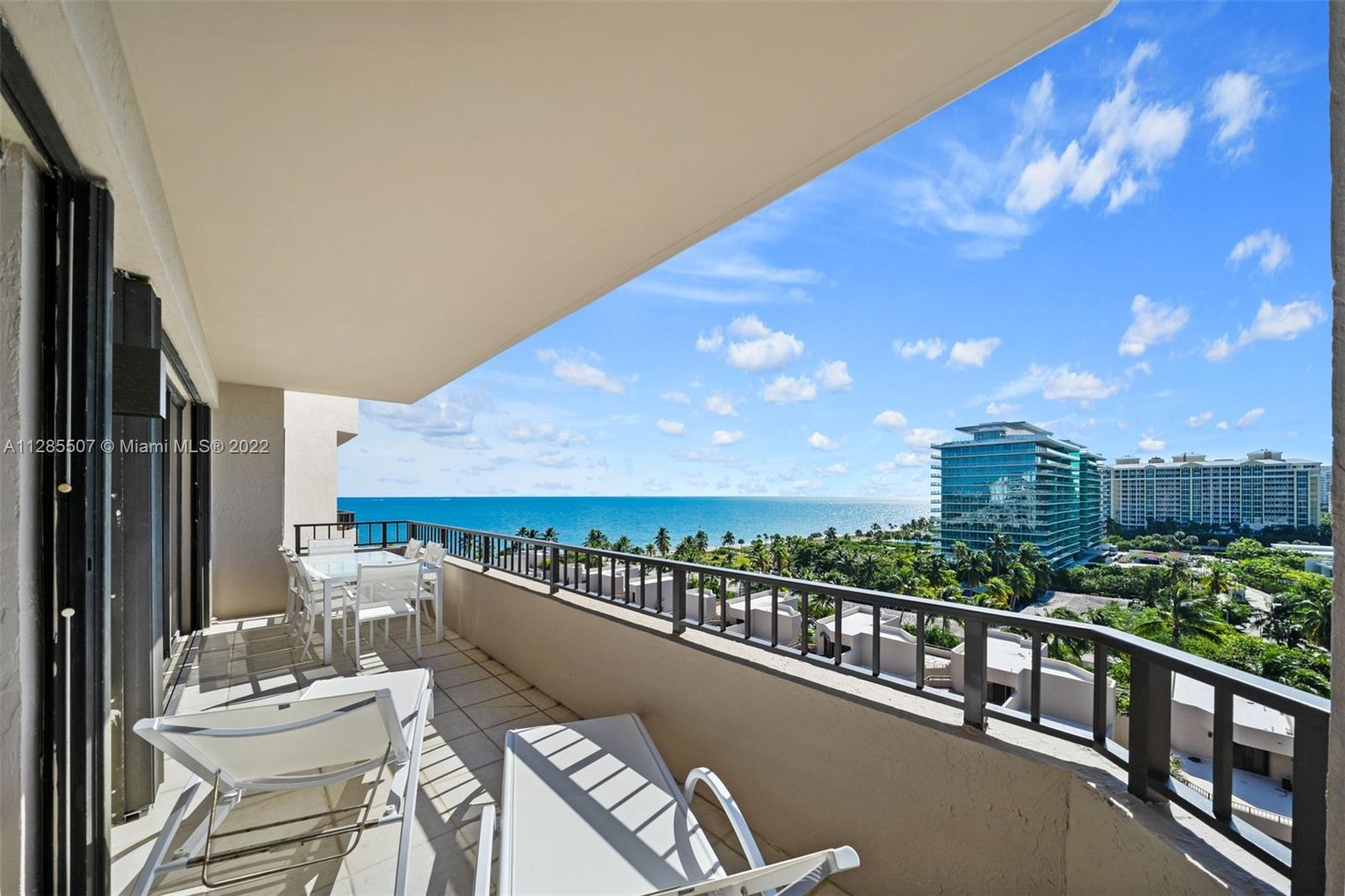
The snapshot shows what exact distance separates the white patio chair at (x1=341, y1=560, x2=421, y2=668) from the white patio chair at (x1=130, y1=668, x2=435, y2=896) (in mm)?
2137

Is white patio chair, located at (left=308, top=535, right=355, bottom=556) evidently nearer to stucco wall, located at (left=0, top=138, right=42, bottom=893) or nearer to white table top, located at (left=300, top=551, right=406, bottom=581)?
white table top, located at (left=300, top=551, right=406, bottom=581)

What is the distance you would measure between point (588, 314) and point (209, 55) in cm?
4249

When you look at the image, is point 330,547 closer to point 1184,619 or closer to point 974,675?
point 974,675

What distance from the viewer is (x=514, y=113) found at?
1685mm

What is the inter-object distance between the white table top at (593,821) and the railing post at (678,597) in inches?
21.7

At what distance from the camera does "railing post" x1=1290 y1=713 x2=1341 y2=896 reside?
3.60 ft

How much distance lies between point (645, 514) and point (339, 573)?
177 feet

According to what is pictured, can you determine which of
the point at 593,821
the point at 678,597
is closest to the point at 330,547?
the point at 678,597

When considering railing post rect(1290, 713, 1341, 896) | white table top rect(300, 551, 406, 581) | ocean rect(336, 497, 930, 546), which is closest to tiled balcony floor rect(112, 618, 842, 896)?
white table top rect(300, 551, 406, 581)

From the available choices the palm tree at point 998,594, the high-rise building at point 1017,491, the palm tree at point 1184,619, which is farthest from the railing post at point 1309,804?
the palm tree at point 998,594

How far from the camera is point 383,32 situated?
1.40m

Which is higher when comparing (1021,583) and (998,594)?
(1021,583)

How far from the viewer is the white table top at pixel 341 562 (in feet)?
14.3

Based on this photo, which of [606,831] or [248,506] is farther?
[248,506]
